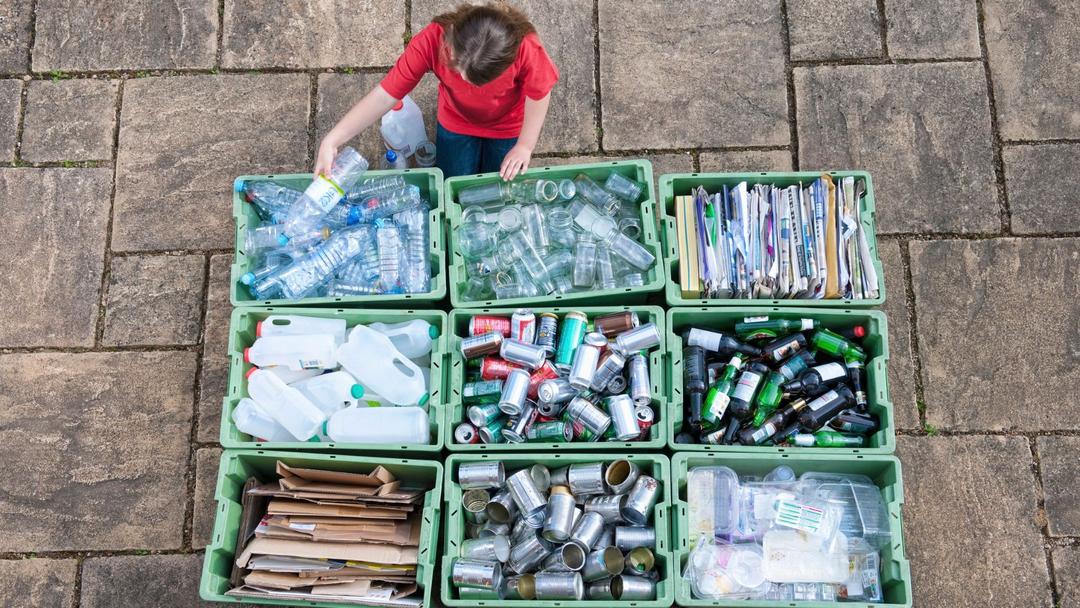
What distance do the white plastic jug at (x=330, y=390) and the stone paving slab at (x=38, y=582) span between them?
5.15 ft

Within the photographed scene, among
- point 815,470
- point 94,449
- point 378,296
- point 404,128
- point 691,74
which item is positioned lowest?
point 815,470

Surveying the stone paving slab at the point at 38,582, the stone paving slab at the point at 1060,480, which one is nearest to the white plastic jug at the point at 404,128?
the stone paving slab at the point at 38,582

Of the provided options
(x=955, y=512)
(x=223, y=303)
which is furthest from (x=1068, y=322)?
(x=223, y=303)

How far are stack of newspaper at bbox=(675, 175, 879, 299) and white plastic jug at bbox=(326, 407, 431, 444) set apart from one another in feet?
4.15

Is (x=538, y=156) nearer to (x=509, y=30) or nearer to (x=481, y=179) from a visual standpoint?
(x=481, y=179)

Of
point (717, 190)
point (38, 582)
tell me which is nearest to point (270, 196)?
point (717, 190)

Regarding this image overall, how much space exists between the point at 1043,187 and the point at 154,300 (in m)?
4.60

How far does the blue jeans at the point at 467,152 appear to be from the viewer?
13.2 ft

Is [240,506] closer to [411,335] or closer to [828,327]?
[411,335]

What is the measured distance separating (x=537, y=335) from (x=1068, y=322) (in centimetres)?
270

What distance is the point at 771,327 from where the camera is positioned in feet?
11.7

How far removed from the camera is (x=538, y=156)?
4.52 meters

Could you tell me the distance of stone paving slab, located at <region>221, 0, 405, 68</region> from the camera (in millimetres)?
4680

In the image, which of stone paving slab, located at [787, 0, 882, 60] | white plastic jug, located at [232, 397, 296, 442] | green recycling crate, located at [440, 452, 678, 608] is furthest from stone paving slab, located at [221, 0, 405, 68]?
green recycling crate, located at [440, 452, 678, 608]
